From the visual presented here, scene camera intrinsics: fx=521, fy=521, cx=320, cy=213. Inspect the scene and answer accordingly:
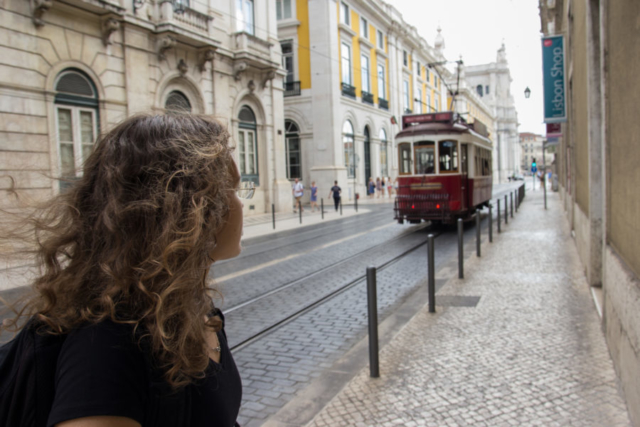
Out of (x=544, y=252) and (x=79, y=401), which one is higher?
(x=79, y=401)

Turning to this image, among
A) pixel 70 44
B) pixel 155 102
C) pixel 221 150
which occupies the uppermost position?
pixel 70 44

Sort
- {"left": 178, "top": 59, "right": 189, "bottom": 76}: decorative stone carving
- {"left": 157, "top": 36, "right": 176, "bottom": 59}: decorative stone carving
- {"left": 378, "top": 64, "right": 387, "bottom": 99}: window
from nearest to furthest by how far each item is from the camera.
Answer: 1. {"left": 157, "top": 36, "right": 176, "bottom": 59}: decorative stone carving
2. {"left": 178, "top": 59, "right": 189, "bottom": 76}: decorative stone carving
3. {"left": 378, "top": 64, "right": 387, "bottom": 99}: window

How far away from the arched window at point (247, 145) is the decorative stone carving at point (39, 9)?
10.3 metres

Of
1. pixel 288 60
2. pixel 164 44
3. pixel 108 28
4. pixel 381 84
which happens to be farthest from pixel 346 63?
pixel 108 28

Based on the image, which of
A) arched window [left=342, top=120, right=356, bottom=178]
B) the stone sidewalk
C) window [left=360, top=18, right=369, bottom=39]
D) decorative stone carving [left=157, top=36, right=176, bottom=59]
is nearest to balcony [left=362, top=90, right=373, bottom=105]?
arched window [left=342, top=120, right=356, bottom=178]

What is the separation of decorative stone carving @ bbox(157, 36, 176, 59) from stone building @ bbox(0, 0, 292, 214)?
1.3 inches

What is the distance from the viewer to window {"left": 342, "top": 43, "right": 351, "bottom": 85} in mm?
34594

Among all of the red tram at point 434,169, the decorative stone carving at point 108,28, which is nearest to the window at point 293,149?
the decorative stone carving at point 108,28

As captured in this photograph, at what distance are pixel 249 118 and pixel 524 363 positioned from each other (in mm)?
21430

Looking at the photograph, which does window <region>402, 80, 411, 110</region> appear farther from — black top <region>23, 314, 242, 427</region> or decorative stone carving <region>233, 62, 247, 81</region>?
black top <region>23, 314, 242, 427</region>

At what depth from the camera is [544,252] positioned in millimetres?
10469

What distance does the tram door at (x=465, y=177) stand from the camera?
15384mm

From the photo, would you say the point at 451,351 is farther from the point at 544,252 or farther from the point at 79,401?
the point at 544,252

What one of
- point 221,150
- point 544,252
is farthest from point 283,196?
point 221,150
